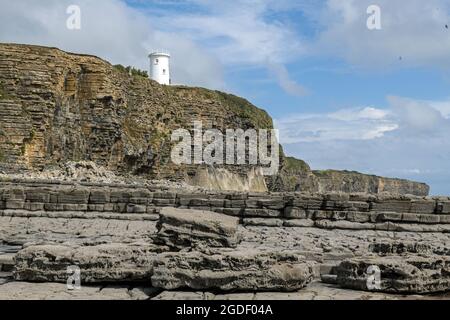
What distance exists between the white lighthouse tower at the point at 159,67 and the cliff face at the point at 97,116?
41.0 feet

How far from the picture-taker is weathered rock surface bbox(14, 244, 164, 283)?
7.52 m

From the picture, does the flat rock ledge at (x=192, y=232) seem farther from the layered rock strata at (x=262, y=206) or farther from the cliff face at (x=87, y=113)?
the cliff face at (x=87, y=113)

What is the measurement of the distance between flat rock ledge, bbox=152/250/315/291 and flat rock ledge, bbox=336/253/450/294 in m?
0.56

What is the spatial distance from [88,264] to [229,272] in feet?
6.12

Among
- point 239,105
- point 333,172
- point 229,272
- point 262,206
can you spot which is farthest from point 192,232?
point 333,172

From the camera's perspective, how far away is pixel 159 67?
215 ft

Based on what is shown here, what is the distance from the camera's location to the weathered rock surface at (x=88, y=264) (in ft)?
24.7

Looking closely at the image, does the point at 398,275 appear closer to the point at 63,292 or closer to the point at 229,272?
the point at 229,272

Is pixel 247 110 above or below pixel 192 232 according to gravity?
above

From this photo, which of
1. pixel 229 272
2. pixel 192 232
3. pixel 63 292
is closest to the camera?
pixel 229 272

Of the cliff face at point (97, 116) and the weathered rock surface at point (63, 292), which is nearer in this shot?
the weathered rock surface at point (63, 292)

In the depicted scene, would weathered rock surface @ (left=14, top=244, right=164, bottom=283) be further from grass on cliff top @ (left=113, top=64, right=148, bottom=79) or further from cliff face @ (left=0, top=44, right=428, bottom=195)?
grass on cliff top @ (left=113, top=64, right=148, bottom=79)

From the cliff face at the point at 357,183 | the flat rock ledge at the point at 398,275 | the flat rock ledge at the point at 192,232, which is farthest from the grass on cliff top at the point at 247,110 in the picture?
the flat rock ledge at the point at 398,275
